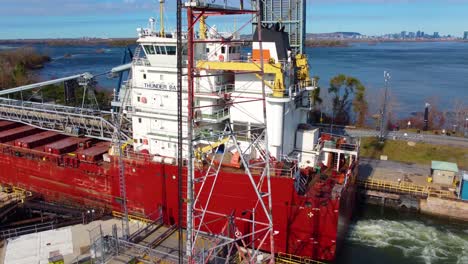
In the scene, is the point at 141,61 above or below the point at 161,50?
below

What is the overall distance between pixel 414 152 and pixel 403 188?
23.0 ft

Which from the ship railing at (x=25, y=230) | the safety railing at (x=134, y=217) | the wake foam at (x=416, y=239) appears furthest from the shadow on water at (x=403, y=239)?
the ship railing at (x=25, y=230)

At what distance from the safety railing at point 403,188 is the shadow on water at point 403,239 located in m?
1.41

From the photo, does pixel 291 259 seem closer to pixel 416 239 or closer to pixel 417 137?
pixel 416 239

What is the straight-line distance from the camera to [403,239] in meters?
21.4

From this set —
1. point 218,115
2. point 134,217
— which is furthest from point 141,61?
point 134,217

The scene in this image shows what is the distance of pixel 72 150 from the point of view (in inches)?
998

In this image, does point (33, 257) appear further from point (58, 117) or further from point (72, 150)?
point (58, 117)

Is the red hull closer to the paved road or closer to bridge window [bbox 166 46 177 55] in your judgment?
bridge window [bbox 166 46 177 55]

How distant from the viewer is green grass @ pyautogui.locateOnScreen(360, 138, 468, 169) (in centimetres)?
3011

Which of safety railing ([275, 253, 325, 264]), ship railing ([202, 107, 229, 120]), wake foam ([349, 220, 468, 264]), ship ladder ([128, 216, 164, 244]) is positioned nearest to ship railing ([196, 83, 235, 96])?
ship railing ([202, 107, 229, 120])

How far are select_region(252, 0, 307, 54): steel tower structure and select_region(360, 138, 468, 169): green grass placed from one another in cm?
1133

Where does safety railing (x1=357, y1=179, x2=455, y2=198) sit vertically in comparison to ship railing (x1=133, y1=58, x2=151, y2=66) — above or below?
below

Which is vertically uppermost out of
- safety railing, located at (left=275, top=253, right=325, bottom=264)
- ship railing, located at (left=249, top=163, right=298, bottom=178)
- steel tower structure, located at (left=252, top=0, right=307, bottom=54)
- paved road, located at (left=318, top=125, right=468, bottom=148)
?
steel tower structure, located at (left=252, top=0, right=307, bottom=54)
